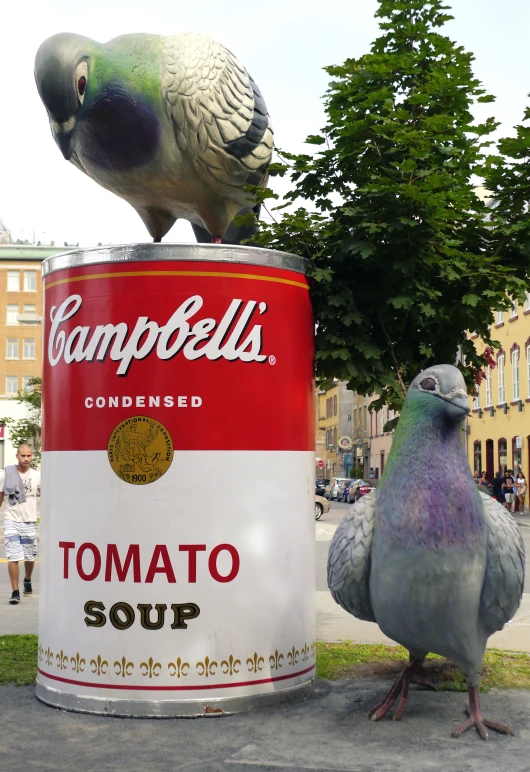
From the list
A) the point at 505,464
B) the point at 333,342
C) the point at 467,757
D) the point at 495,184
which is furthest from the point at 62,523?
the point at 505,464

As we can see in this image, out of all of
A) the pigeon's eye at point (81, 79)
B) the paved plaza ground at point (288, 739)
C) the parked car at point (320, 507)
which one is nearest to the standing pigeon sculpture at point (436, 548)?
the paved plaza ground at point (288, 739)

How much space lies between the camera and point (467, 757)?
5.30m

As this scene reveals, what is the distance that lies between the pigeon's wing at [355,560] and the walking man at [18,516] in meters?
6.36

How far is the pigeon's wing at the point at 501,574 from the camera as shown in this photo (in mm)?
5512

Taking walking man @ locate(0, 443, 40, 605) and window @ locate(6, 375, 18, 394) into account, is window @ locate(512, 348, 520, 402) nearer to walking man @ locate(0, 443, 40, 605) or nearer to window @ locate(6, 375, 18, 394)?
walking man @ locate(0, 443, 40, 605)

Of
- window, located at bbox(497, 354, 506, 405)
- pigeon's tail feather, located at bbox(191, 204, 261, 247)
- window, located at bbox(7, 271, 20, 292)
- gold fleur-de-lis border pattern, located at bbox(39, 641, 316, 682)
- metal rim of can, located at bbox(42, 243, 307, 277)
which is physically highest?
window, located at bbox(7, 271, 20, 292)

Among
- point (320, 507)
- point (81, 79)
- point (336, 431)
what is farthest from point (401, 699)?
point (336, 431)

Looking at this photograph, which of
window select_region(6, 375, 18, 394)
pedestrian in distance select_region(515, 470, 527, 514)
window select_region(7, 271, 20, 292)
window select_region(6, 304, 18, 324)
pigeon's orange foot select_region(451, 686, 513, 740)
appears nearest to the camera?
pigeon's orange foot select_region(451, 686, 513, 740)

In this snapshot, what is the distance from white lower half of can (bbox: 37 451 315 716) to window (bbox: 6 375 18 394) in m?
70.2

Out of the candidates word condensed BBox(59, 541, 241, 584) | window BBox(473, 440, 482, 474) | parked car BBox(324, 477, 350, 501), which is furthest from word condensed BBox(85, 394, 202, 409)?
parked car BBox(324, 477, 350, 501)

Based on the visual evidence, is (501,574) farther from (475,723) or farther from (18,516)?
(18,516)

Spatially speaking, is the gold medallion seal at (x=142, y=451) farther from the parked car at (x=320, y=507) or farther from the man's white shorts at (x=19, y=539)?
the parked car at (x=320, y=507)

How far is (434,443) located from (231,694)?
2215 mm

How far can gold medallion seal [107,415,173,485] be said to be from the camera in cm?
627
